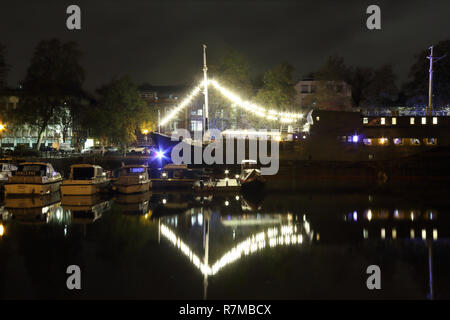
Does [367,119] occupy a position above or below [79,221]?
above

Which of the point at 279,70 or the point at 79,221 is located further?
the point at 279,70

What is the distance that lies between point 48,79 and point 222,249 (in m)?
51.1

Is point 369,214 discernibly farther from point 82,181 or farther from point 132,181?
point 82,181

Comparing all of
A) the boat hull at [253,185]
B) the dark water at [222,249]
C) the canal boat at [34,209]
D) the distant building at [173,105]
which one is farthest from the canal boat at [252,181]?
the distant building at [173,105]

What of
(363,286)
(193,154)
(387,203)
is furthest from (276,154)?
(363,286)

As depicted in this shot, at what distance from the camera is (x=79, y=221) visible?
749 inches

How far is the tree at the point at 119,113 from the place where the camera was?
59.5m

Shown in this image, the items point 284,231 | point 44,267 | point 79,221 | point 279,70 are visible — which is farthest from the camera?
point 279,70

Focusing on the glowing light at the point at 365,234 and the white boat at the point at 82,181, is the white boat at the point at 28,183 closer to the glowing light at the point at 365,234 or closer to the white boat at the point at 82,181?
the white boat at the point at 82,181

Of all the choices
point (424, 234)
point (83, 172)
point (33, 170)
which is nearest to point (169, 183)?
point (83, 172)

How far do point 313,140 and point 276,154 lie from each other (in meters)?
4.49

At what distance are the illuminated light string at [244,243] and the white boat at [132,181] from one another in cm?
942
